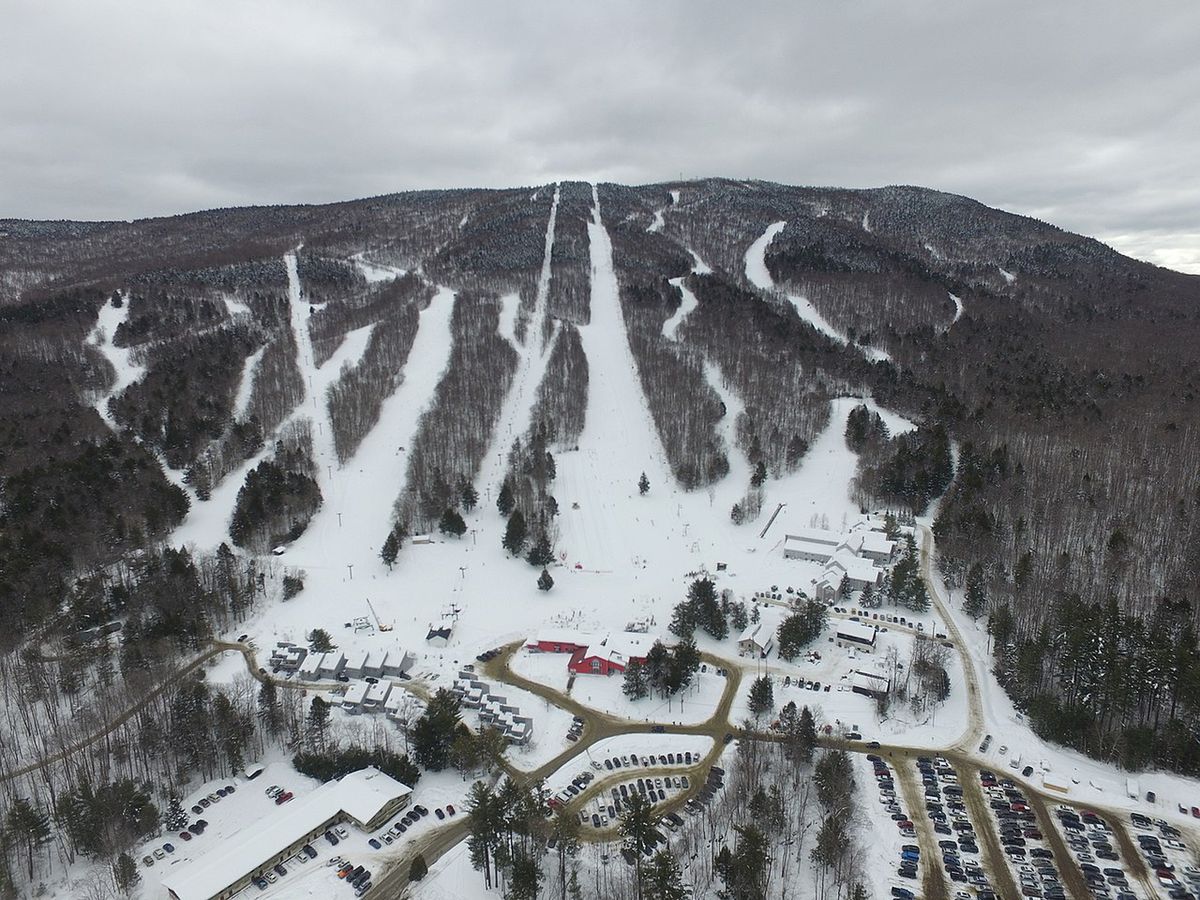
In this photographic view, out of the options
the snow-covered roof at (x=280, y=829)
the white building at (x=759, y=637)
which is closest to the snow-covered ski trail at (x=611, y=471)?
the white building at (x=759, y=637)

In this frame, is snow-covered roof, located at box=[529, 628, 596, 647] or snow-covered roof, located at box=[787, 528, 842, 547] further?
snow-covered roof, located at box=[787, 528, 842, 547]

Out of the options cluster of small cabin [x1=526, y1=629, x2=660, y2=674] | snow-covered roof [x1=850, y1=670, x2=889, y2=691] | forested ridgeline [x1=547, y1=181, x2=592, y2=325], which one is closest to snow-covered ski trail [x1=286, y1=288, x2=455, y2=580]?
cluster of small cabin [x1=526, y1=629, x2=660, y2=674]

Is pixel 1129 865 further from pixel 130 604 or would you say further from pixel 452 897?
pixel 130 604

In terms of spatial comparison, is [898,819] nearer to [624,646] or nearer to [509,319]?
[624,646]

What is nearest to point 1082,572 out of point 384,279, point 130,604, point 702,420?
point 702,420

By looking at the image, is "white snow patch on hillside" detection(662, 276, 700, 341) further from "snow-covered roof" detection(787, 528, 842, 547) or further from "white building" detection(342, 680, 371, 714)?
"white building" detection(342, 680, 371, 714)
